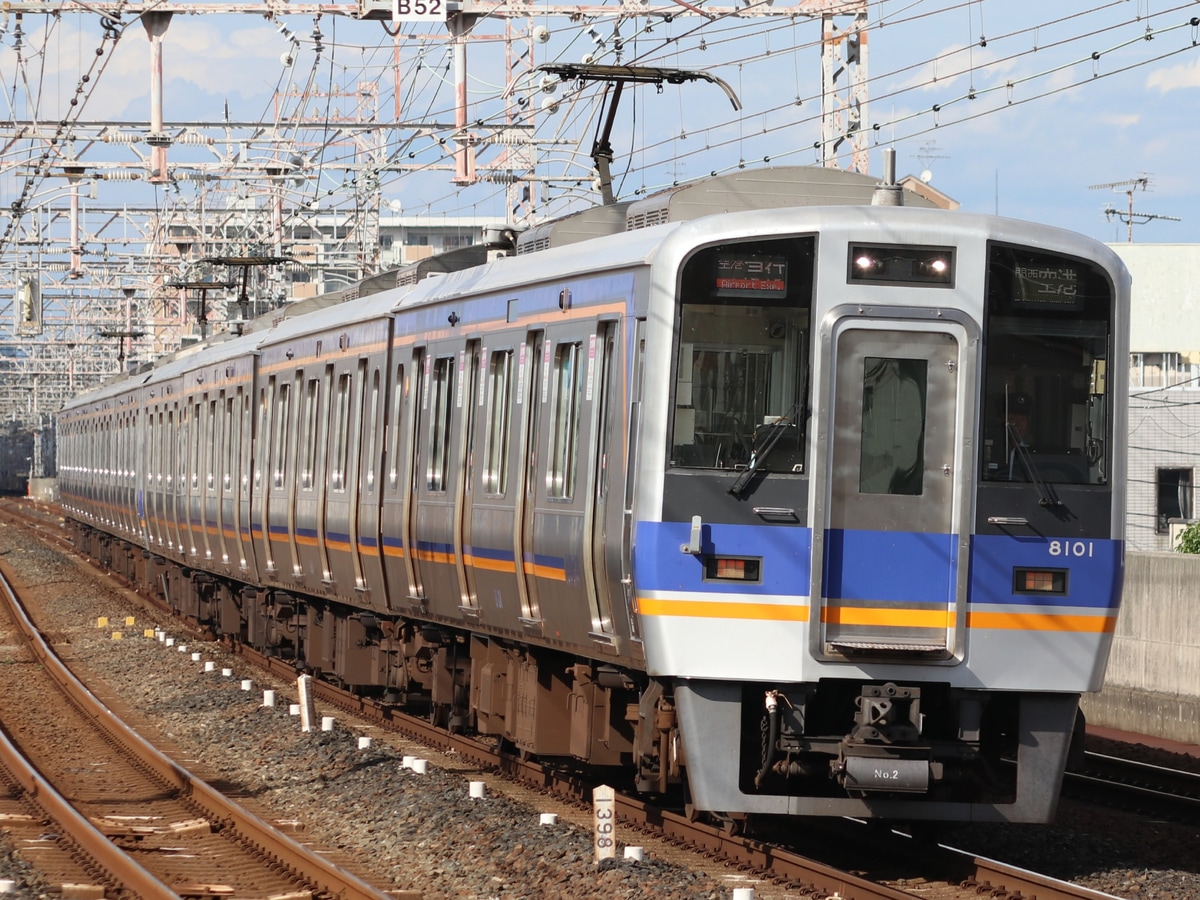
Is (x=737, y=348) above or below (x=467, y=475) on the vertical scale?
above

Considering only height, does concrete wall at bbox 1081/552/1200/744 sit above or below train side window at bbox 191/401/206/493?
below

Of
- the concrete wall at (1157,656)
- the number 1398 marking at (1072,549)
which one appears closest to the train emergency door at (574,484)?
the number 1398 marking at (1072,549)

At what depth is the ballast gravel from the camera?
9000 mm

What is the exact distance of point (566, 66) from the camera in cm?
1329

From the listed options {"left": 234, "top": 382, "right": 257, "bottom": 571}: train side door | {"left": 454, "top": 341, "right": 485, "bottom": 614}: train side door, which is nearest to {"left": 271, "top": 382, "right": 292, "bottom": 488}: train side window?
{"left": 234, "top": 382, "right": 257, "bottom": 571}: train side door

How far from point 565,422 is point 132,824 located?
3.67 m

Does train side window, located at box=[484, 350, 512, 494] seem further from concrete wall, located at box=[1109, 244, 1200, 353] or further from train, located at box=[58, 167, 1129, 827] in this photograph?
concrete wall, located at box=[1109, 244, 1200, 353]

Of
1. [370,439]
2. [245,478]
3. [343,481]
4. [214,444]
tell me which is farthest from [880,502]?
[214,444]

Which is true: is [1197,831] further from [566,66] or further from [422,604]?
[566,66]

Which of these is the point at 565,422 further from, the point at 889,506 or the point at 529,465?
the point at 889,506

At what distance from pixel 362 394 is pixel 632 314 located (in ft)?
19.6

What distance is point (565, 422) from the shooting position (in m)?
10.2

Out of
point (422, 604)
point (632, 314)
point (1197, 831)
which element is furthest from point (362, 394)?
point (1197, 831)

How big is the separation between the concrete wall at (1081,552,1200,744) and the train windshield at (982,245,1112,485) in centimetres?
715
